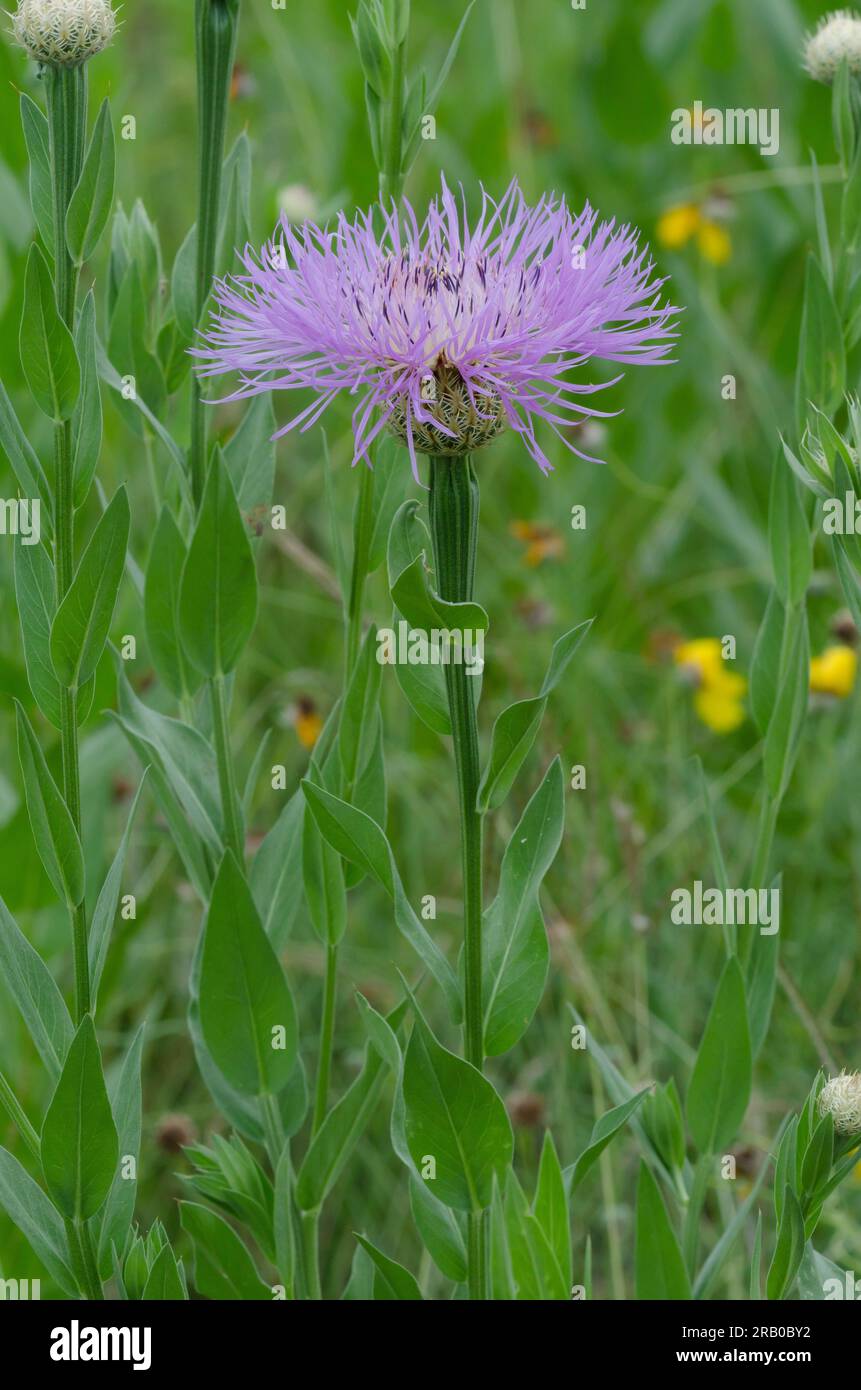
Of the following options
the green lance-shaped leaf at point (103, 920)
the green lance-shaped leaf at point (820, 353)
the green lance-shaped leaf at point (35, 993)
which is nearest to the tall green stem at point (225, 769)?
the green lance-shaped leaf at point (103, 920)

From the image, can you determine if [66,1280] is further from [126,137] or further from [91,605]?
[126,137]

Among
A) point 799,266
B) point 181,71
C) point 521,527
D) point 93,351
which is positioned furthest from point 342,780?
point 181,71

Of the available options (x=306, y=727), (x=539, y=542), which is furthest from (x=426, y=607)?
(x=539, y=542)

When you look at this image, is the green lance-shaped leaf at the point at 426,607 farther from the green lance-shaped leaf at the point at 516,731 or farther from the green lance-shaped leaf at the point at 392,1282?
the green lance-shaped leaf at the point at 392,1282

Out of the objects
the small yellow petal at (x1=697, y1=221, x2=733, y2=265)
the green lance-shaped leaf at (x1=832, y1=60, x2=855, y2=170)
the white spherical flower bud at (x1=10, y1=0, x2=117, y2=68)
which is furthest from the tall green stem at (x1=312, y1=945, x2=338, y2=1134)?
the small yellow petal at (x1=697, y1=221, x2=733, y2=265)

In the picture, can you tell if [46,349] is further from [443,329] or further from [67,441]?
[443,329]
